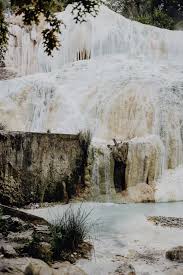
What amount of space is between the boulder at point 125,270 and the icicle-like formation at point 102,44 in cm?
1381

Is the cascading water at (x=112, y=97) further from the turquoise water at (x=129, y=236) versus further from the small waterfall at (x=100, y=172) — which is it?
the turquoise water at (x=129, y=236)

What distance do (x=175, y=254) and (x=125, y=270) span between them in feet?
2.93

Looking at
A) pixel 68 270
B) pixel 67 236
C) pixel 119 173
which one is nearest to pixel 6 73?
pixel 119 173

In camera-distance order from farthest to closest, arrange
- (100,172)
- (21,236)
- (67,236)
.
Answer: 1. (100,172)
2. (21,236)
3. (67,236)

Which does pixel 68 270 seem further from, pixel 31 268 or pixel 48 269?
pixel 31 268

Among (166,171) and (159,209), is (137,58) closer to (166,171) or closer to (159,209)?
(166,171)

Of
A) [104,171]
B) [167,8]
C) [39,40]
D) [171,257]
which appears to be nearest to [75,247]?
[171,257]

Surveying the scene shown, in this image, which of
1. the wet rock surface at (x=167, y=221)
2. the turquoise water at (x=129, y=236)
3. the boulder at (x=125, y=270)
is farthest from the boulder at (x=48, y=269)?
the wet rock surface at (x=167, y=221)

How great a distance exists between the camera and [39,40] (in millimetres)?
20703

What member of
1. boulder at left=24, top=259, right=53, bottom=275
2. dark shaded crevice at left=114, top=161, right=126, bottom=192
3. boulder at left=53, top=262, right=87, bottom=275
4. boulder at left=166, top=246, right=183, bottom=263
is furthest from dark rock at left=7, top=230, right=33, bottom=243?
dark shaded crevice at left=114, top=161, right=126, bottom=192

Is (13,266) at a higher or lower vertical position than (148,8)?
lower

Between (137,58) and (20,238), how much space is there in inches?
513

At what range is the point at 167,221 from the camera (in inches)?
348

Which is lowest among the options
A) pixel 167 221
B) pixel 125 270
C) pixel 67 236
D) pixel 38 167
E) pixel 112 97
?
pixel 167 221
